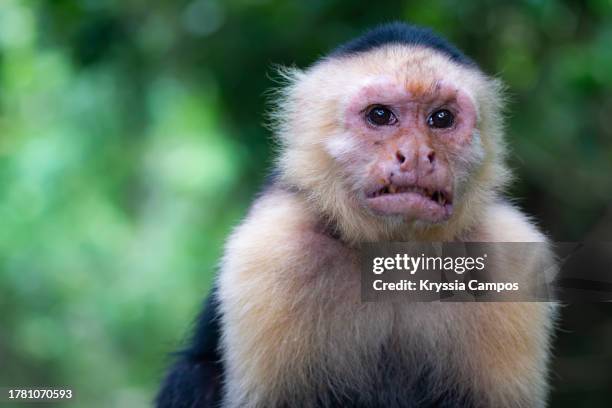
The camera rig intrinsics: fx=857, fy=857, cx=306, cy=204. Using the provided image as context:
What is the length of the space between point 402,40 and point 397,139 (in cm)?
42

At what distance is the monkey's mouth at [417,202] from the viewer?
2.57m

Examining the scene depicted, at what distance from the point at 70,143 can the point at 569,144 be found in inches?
122

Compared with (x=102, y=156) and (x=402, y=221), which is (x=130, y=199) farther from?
(x=402, y=221)

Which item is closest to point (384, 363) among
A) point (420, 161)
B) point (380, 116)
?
point (420, 161)

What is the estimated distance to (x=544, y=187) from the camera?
5047 millimetres

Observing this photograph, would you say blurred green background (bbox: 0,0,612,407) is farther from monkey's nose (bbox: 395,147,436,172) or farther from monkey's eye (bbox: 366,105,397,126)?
monkey's nose (bbox: 395,147,436,172)

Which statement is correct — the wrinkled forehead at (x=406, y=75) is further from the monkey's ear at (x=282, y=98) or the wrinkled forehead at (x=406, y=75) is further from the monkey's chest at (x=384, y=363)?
the monkey's chest at (x=384, y=363)

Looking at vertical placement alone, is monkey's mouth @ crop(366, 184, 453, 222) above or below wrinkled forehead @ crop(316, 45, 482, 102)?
below

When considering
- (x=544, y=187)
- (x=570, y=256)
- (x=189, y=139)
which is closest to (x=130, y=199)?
(x=189, y=139)

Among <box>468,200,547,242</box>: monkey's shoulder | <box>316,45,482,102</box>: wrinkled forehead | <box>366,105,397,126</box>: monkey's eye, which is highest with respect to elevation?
<box>316,45,482,102</box>: wrinkled forehead

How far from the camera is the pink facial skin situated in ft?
8.42

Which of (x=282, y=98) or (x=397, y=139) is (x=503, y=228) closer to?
(x=397, y=139)

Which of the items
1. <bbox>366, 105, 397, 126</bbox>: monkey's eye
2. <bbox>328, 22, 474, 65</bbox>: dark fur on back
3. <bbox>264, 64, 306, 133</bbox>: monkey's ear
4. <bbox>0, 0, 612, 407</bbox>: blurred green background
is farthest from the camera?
<bbox>0, 0, 612, 407</bbox>: blurred green background

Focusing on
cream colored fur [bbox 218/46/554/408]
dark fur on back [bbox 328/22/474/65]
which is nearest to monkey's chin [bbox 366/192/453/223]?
cream colored fur [bbox 218/46/554/408]
